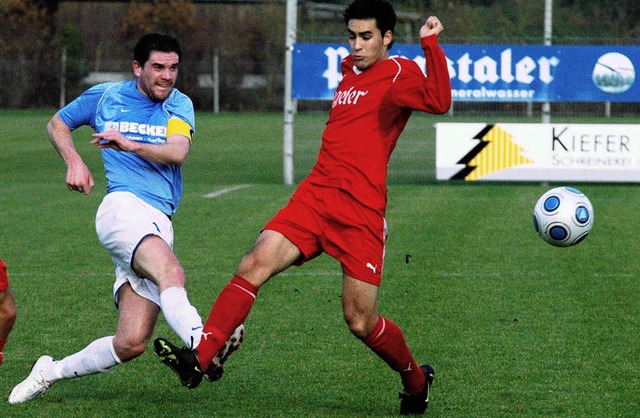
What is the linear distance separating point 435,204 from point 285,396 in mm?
10395

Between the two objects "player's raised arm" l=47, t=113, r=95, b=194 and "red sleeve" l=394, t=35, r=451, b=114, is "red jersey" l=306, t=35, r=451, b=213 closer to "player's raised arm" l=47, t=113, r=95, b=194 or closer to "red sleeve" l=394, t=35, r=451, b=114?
"red sleeve" l=394, t=35, r=451, b=114

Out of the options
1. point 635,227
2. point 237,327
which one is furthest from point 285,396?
point 635,227

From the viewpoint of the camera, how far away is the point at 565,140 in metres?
19.1

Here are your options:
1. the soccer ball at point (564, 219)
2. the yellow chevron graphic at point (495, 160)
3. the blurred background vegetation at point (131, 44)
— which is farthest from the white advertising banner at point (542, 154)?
the blurred background vegetation at point (131, 44)

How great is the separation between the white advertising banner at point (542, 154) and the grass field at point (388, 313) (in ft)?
3.29

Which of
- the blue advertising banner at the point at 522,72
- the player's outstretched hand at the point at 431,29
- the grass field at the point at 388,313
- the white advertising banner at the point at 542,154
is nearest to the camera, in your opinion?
the player's outstretched hand at the point at 431,29

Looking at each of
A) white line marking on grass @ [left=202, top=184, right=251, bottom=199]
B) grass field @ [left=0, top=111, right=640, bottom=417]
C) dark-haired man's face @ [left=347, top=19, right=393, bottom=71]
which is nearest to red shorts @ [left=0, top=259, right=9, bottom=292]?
grass field @ [left=0, top=111, right=640, bottom=417]

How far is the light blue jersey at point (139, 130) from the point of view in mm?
6285

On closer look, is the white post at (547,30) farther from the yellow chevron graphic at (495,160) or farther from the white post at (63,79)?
the white post at (63,79)

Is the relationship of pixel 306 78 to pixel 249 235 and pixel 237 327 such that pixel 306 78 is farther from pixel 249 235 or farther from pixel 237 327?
pixel 237 327

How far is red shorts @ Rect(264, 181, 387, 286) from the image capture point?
19.2 ft

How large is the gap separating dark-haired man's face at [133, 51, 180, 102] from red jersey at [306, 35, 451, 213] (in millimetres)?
857

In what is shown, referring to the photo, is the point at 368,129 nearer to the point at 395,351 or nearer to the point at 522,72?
the point at 395,351

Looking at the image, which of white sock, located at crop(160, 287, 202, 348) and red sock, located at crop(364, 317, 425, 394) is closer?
white sock, located at crop(160, 287, 202, 348)
